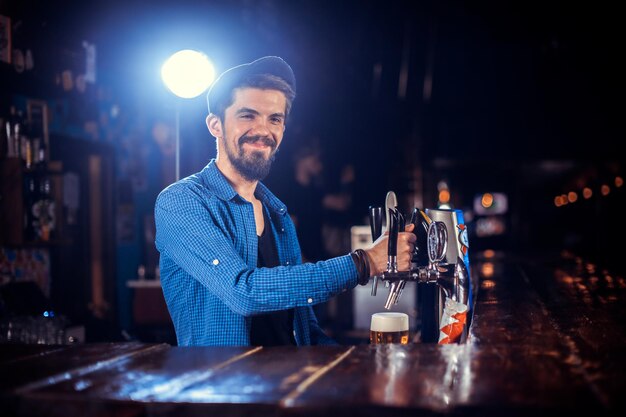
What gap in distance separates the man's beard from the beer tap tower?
0.50 metres

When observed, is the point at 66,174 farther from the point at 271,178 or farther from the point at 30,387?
the point at 30,387

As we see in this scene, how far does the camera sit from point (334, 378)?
1.14 metres

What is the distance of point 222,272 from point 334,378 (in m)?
0.75

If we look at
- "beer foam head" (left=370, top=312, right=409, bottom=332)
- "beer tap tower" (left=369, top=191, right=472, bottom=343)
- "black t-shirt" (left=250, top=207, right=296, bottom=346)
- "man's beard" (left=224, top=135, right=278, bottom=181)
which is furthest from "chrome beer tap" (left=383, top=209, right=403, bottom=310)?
"man's beard" (left=224, top=135, right=278, bottom=181)

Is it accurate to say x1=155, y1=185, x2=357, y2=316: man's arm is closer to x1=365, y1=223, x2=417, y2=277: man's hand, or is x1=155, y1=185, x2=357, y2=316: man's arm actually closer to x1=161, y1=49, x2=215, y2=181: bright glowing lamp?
x1=365, y1=223, x2=417, y2=277: man's hand

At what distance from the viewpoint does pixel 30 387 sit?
1.12 metres

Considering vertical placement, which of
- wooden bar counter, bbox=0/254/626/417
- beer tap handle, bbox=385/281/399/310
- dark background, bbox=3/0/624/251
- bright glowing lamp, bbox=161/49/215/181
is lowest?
wooden bar counter, bbox=0/254/626/417

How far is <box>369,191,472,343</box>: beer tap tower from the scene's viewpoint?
1784mm

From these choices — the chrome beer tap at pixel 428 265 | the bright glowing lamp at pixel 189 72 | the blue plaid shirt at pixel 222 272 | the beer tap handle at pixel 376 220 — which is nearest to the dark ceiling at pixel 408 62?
the bright glowing lamp at pixel 189 72

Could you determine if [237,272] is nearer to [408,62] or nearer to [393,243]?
[393,243]

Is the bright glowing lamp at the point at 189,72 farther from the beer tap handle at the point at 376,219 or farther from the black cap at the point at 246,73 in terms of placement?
the beer tap handle at the point at 376,219

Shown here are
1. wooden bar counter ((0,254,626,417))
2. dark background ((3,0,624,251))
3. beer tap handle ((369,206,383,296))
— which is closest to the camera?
wooden bar counter ((0,254,626,417))

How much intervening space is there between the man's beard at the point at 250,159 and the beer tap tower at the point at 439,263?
19.7 inches

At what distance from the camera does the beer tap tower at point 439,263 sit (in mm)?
1784
